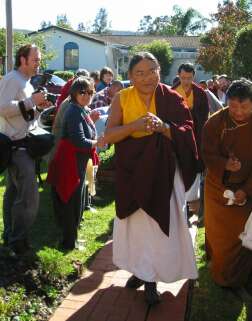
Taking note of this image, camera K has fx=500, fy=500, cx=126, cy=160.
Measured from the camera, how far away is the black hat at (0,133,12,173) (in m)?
4.40

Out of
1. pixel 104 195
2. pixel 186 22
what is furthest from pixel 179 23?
pixel 104 195

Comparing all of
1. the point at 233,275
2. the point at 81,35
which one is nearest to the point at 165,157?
the point at 233,275

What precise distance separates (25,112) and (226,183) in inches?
72.5

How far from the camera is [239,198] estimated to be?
405 cm

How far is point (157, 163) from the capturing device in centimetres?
389

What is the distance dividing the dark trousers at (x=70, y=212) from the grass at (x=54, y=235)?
0.15 metres

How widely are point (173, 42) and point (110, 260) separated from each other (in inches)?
2224

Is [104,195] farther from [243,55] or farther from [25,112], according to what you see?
[243,55]

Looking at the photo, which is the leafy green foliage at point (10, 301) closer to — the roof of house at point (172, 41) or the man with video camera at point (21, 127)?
the man with video camera at point (21, 127)

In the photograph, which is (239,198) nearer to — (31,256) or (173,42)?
(31,256)

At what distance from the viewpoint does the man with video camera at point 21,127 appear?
438cm

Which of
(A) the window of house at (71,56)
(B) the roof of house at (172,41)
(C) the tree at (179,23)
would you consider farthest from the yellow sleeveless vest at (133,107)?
(C) the tree at (179,23)

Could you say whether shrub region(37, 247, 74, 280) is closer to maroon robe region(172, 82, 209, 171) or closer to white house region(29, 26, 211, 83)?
maroon robe region(172, 82, 209, 171)

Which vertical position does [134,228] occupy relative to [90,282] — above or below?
above
